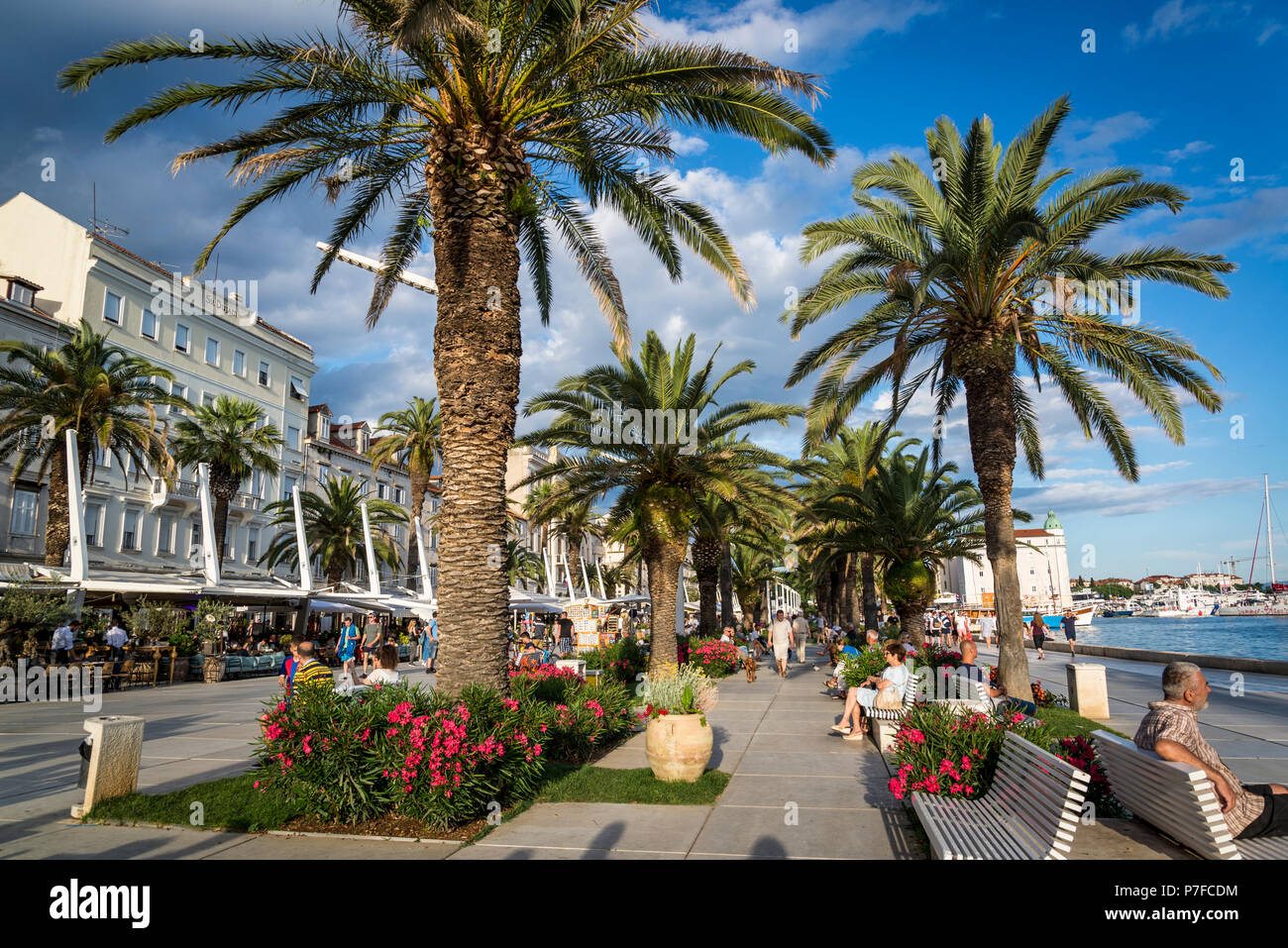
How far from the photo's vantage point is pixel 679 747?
26.8ft

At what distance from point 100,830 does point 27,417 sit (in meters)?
22.2

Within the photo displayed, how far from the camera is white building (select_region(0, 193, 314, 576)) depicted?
103 feet

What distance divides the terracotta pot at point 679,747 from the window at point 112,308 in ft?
125

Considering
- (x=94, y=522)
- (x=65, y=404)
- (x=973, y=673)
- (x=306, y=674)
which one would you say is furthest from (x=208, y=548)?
(x=973, y=673)

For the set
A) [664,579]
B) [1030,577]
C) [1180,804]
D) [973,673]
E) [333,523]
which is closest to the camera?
[1180,804]

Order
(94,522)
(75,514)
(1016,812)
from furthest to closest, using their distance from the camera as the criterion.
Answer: (94,522) → (75,514) → (1016,812)

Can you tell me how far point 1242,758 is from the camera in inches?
359

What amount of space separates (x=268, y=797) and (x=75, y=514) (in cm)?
1733

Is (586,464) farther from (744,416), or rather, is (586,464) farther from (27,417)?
(27,417)

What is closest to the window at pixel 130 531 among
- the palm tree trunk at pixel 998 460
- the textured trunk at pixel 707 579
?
the textured trunk at pixel 707 579

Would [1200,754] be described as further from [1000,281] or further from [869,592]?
[869,592]

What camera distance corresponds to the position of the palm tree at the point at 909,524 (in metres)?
21.6

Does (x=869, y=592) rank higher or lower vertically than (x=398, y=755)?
higher
